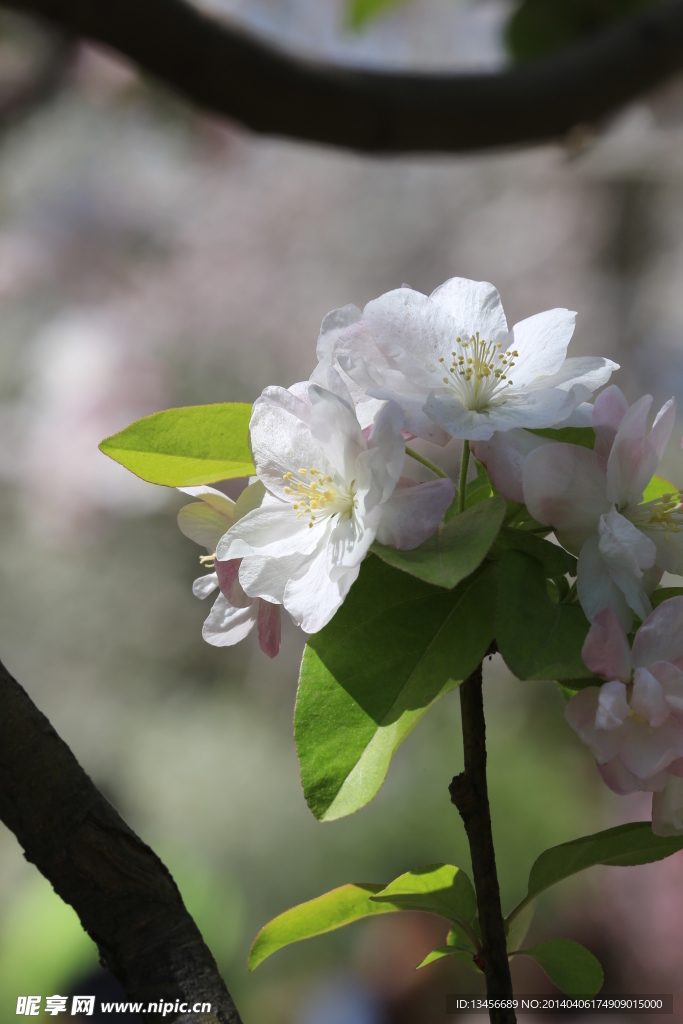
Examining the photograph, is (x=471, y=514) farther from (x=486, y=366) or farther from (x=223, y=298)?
(x=223, y=298)

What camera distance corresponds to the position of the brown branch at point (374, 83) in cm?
72

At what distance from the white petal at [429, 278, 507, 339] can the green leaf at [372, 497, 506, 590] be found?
0.28ft

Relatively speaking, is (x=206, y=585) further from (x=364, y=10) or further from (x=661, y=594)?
(x=364, y=10)

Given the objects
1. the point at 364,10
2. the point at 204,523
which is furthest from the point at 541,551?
the point at 364,10

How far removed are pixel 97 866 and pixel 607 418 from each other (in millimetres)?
241

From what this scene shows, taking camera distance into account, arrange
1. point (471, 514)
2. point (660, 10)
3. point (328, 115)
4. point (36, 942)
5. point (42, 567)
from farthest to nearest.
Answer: point (42, 567)
point (36, 942)
point (660, 10)
point (328, 115)
point (471, 514)

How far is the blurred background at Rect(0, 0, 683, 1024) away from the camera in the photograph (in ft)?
4.80

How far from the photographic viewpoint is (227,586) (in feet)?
0.97

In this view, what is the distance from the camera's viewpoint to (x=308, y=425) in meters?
0.28

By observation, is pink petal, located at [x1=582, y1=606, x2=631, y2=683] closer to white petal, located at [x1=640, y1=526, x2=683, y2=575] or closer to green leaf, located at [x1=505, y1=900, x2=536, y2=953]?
white petal, located at [x1=640, y1=526, x2=683, y2=575]

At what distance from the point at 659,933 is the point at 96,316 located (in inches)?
70.2

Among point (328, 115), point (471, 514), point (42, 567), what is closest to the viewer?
point (471, 514)

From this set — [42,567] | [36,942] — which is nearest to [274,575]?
[36,942]

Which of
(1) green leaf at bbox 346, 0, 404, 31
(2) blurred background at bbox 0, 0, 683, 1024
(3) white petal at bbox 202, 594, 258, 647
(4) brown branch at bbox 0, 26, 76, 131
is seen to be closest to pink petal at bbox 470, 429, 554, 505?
(3) white petal at bbox 202, 594, 258, 647
